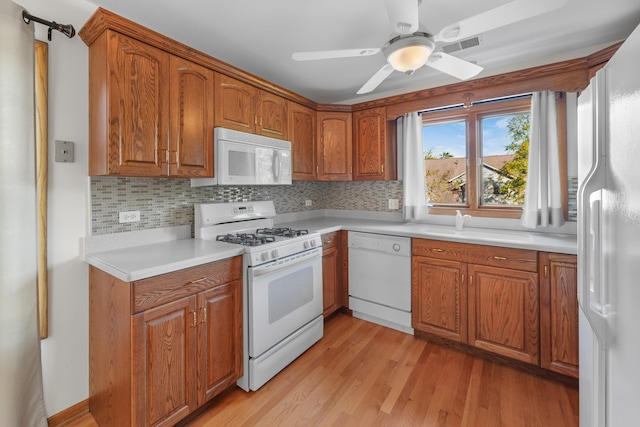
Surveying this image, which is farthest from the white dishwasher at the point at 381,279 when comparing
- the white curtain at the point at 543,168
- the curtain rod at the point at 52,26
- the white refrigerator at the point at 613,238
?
the curtain rod at the point at 52,26

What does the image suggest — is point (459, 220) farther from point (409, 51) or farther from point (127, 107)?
point (127, 107)

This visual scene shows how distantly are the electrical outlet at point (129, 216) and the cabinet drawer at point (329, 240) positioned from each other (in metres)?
1.48

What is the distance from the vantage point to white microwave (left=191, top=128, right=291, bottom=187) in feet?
6.86

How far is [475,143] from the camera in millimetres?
2777

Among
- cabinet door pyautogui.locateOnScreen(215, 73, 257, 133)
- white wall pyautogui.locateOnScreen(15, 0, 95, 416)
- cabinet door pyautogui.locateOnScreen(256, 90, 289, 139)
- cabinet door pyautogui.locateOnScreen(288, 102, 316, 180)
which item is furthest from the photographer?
cabinet door pyautogui.locateOnScreen(288, 102, 316, 180)

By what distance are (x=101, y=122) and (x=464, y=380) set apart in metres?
2.79

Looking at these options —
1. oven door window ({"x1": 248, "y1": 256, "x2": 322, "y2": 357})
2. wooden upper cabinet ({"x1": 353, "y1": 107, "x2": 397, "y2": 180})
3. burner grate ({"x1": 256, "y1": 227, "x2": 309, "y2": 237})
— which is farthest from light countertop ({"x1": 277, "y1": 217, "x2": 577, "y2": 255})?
wooden upper cabinet ({"x1": 353, "y1": 107, "x2": 397, "y2": 180})

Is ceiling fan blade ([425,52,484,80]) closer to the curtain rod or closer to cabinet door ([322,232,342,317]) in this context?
cabinet door ([322,232,342,317])

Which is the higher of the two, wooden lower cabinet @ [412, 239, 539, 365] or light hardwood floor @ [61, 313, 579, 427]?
wooden lower cabinet @ [412, 239, 539, 365]

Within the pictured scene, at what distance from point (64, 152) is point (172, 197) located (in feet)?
2.19

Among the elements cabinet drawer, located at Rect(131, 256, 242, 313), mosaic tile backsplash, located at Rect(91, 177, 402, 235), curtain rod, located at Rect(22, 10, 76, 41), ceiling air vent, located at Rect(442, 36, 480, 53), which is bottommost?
cabinet drawer, located at Rect(131, 256, 242, 313)

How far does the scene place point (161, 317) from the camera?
1473 millimetres

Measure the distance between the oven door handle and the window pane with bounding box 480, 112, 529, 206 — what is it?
1727 millimetres

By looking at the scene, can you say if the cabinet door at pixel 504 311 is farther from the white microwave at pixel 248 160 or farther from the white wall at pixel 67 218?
the white wall at pixel 67 218
